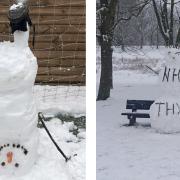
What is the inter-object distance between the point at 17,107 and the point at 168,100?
71 cm

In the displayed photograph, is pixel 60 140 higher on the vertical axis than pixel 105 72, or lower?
lower

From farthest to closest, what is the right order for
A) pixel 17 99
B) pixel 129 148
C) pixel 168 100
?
pixel 168 100 < pixel 129 148 < pixel 17 99

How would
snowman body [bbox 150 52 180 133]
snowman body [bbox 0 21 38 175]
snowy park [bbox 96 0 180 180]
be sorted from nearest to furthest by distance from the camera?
snowman body [bbox 0 21 38 175]
snowy park [bbox 96 0 180 180]
snowman body [bbox 150 52 180 133]

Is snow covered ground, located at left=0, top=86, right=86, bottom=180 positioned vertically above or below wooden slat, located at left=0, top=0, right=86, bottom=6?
below

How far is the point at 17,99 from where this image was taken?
6.46ft

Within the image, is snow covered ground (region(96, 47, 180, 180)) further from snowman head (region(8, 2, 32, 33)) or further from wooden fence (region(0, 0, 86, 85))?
snowman head (region(8, 2, 32, 33))

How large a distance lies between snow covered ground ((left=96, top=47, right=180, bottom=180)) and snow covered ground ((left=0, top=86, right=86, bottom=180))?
9 cm

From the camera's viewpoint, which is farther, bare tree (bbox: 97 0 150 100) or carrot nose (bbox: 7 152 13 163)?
bare tree (bbox: 97 0 150 100)

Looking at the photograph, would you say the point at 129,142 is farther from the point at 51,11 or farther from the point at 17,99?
the point at 51,11

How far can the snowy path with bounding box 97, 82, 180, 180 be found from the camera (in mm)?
2037

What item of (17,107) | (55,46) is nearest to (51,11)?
(55,46)

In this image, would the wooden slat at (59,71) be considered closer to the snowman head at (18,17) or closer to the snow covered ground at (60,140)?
the snow covered ground at (60,140)

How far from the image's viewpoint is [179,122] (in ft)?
7.25

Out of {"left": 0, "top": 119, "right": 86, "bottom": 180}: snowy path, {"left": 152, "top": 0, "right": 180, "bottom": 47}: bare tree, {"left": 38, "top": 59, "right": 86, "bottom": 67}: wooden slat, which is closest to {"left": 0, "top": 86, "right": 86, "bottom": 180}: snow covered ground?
{"left": 0, "top": 119, "right": 86, "bottom": 180}: snowy path
